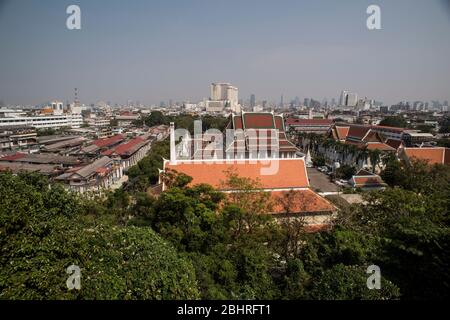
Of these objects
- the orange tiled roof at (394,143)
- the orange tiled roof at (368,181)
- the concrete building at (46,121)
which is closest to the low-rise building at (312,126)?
the orange tiled roof at (394,143)

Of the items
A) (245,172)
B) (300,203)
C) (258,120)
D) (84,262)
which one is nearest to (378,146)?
(258,120)

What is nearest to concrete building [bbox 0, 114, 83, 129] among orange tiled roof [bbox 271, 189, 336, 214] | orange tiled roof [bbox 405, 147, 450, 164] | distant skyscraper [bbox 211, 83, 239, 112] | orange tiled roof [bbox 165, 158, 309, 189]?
distant skyscraper [bbox 211, 83, 239, 112]

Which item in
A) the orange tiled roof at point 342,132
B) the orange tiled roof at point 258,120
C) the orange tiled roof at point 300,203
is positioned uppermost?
the orange tiled roof at point 258,120

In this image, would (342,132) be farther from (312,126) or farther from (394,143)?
(312,126)

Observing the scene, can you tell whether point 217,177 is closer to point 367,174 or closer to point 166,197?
Answer: point 166,197

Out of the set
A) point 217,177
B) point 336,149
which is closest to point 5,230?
point 217,177

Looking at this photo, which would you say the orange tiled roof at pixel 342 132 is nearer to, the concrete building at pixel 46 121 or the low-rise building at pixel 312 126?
the low-rise building at pixel 312 126
